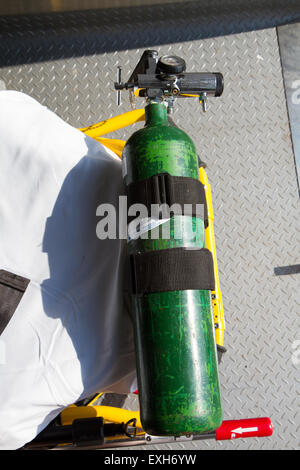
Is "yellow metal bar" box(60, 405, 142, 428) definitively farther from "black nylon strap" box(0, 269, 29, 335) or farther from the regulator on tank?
"black nylon strap" box(0, 269, 29, 335)

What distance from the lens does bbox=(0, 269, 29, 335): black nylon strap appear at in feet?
3.22

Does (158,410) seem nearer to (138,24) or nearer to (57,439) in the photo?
(57,439)

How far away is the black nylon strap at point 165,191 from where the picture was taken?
3.38 feet

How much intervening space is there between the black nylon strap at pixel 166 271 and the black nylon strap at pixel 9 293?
0.29 m

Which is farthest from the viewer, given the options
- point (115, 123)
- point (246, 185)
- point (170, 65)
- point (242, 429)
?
point (246, 185)

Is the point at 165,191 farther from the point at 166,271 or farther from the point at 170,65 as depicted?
the point at 170,65

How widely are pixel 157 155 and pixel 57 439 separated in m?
0.99

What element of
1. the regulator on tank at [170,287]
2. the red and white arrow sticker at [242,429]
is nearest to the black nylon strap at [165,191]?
the regulator on tank at [170,287]

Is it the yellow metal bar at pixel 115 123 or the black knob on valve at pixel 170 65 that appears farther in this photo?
the yellow metal bar at pixel 115 123

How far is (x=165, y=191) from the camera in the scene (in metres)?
1.03

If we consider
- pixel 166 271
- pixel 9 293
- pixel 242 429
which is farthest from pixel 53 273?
pixel 242 429

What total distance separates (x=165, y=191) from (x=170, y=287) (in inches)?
9.8

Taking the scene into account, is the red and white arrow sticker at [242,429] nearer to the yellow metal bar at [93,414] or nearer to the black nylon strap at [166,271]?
the yellow metal bar at [93,414]

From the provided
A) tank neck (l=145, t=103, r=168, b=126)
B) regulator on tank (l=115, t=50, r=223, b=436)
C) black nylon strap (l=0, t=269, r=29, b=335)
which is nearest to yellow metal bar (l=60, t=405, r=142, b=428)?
regulator on tank (l=115, t=50, r=223, b=436)
